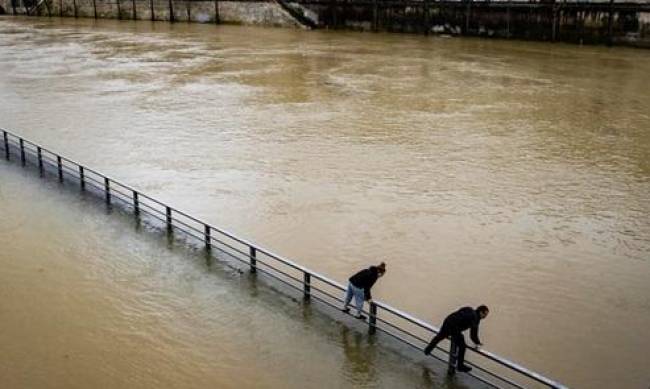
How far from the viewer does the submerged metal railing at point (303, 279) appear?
960cm

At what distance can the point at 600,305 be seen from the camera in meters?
12.2

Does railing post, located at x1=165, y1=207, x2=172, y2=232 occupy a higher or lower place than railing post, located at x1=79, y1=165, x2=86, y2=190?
lower

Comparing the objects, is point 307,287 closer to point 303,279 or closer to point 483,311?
point 303,279

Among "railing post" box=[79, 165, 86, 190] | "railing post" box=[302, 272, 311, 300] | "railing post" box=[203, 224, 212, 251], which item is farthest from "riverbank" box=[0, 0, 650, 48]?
"railing post" box=[302, 272, 311, 300]

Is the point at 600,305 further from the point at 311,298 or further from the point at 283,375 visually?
the point at 283,375

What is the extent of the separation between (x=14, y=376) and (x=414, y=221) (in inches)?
383

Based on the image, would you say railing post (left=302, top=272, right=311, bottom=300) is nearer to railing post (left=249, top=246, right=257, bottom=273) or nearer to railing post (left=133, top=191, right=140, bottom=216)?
railing post (left=249, top=246, right=257, bottom=273)

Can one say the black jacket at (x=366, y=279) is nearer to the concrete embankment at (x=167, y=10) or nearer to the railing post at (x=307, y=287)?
the railing post at (x=307, y=287)

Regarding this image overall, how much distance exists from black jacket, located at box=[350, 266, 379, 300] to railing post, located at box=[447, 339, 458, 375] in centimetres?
167

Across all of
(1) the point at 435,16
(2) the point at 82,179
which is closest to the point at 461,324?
(2) the point at 82,179

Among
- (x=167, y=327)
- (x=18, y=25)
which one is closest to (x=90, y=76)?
(x=167, y=327)

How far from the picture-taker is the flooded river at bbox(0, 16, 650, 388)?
404 inches

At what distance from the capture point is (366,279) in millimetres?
10500

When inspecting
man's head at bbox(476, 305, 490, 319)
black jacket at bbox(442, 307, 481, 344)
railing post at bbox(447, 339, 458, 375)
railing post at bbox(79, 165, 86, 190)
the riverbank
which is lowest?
railing post at bbox(447, 339, 458, 375)
